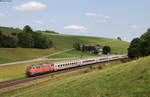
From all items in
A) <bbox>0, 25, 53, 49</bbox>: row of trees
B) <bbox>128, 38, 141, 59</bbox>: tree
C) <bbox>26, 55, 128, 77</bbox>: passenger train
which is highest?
<bbox>0, 25, 53, 49</bbox>: row of trees

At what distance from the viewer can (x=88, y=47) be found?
550 ft

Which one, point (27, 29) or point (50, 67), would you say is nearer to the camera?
point (50, 67)

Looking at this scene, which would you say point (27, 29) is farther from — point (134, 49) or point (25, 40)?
point (134, 49)

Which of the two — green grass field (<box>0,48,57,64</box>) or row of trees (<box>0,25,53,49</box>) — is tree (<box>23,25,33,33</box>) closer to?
row of trees (<box>0,25,53,49</box>)

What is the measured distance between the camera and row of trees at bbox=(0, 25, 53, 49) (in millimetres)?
126444

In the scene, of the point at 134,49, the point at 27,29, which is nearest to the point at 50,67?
the point at 134,49

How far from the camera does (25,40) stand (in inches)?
5320

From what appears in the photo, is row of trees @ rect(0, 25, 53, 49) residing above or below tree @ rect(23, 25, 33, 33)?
below

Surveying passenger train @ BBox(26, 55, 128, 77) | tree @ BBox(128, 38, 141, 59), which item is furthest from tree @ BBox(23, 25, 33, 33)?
tree @ BBox(128, 38, 141, 59)

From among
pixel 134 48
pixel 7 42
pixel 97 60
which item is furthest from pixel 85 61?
pixel 7 42

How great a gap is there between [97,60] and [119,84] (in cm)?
7268

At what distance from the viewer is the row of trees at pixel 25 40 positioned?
4978 inches

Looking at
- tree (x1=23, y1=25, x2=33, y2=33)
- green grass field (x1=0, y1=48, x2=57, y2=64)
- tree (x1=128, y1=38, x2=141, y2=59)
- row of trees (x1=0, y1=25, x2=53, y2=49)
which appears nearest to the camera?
tree (x1=128, y1=38, x2=141, y2=59)

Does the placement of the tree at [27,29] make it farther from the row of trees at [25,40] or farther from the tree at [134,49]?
the tree at [134,49]
